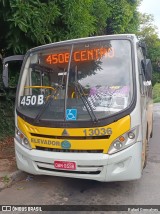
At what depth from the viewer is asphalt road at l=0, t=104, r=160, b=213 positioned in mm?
4188

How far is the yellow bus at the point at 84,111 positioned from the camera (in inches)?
153

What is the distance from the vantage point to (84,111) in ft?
13.2

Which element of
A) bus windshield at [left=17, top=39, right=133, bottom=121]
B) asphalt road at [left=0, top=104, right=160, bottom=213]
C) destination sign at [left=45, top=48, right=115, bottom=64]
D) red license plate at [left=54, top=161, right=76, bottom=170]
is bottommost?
asphalt road at [left=0, top=104, right=160, bottom=213]

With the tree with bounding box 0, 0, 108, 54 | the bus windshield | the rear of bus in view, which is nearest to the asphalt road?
the rear of bus

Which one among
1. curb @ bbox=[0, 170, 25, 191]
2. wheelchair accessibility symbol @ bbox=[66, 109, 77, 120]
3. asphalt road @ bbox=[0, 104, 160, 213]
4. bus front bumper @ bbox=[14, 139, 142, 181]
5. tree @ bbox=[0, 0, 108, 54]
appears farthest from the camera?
tree @ bbox=[0, 0, 108, 54]

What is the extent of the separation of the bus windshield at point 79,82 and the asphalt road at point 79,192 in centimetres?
121

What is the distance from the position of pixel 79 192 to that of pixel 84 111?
1.36 meters

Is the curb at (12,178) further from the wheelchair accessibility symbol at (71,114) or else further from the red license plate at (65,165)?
the wheelchair accessibility symbol at (71,114)

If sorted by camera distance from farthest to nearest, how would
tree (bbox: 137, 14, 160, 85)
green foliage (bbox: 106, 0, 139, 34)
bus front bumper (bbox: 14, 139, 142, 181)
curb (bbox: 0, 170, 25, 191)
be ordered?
1. tree (bbox: 137, 14, 160, 85)
2. green foliage (bbox: 106, 0, 139, 34)
3. curb (bbox: 0, 170, 25, 191)
4. bus front bumper (bbox: 14, 139, 142, 181)

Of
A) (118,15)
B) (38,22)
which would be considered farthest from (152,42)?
(38,22)

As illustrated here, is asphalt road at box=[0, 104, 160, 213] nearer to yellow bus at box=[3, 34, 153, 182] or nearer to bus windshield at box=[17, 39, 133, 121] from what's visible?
yellow bus at box=[3, 34, 153, 182]

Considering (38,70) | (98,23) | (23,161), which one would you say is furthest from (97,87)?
(98,23)

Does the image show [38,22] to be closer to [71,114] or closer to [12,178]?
[71,114]

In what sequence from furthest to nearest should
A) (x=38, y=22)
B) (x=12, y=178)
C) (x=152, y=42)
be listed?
(x=152, y=42)
(x=38, y=22)
(x=12, y=178)
